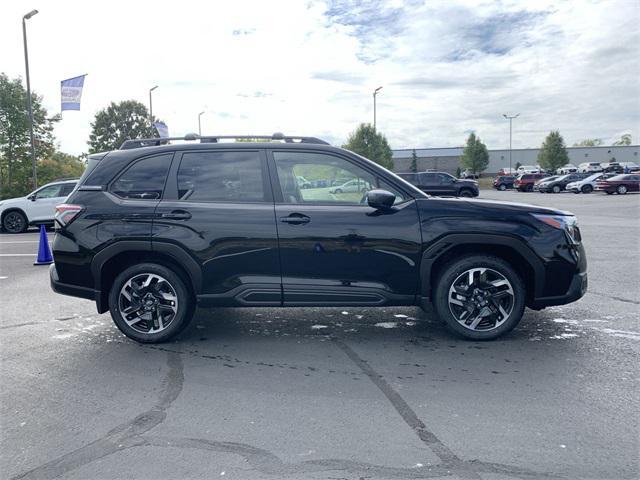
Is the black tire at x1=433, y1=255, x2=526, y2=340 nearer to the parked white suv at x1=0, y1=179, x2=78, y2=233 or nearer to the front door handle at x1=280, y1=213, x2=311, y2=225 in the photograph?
the front door handle at x1=280, y1=213, x2=311, y2=225

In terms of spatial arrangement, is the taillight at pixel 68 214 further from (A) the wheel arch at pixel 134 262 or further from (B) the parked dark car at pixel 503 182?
(B) the parked dark car at pixel 503 182

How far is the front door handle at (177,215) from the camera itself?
4.82 meters

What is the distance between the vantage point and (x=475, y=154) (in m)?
82.2

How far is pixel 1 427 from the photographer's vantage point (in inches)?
132

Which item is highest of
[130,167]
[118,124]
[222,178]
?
[118,124]

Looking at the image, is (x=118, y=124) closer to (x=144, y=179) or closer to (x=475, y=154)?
(x=475, y=154)

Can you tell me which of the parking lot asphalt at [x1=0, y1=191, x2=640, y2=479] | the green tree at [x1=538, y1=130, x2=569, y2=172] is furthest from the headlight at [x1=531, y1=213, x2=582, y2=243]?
the green tree at [x1=538, y1=130, x2=569, y2=172]

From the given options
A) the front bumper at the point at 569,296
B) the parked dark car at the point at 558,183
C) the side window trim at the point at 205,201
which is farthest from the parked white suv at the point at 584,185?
the side window trim at the point at 205,201

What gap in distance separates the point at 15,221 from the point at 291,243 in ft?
50.9

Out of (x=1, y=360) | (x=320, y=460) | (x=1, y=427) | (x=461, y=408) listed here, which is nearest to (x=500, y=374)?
(x=461, y=408)

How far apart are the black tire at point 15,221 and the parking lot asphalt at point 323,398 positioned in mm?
12467

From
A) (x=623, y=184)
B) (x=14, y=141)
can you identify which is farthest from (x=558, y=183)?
(x=14, y=141)

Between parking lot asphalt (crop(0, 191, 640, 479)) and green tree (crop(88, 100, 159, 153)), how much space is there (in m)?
72.9

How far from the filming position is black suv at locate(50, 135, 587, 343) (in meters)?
4.77
